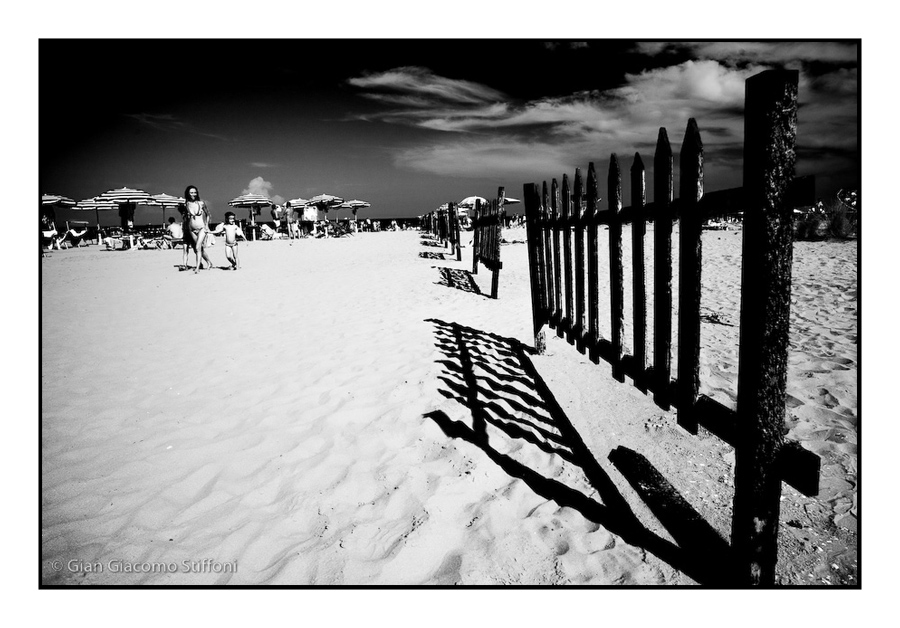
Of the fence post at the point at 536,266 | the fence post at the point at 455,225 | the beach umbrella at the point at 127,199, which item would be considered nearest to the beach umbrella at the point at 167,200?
the beach umbrella at the point at 127,199

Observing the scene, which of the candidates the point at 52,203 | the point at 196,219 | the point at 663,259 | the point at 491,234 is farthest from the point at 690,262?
the point at 52,203

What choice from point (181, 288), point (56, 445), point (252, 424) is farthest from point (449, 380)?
point (181, 288)

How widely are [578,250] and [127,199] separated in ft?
86.9

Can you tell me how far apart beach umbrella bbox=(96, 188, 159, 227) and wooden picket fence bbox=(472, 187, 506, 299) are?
71.2 ft

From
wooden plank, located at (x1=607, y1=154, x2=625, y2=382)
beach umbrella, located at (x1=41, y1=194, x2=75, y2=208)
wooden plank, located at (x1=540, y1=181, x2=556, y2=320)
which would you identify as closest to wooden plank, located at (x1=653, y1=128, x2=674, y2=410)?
wooden plank, located at (x1=607, y1=154, x2=625, y2=382)

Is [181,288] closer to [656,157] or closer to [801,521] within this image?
[656,157]

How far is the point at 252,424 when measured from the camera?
3230 mm

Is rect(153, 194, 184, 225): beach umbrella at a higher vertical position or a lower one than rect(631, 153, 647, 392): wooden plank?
higher

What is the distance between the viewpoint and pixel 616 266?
2688 mm

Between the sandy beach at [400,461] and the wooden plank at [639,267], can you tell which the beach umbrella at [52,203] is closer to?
the sandy beach at [400,461]

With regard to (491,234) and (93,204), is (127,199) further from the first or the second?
(491,234)

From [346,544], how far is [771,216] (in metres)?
2.26

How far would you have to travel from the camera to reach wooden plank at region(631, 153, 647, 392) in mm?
2262

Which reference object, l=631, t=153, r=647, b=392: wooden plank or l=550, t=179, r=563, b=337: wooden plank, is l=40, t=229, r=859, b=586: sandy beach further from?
l=631, t=153, r=647, b=392: wooden plank
